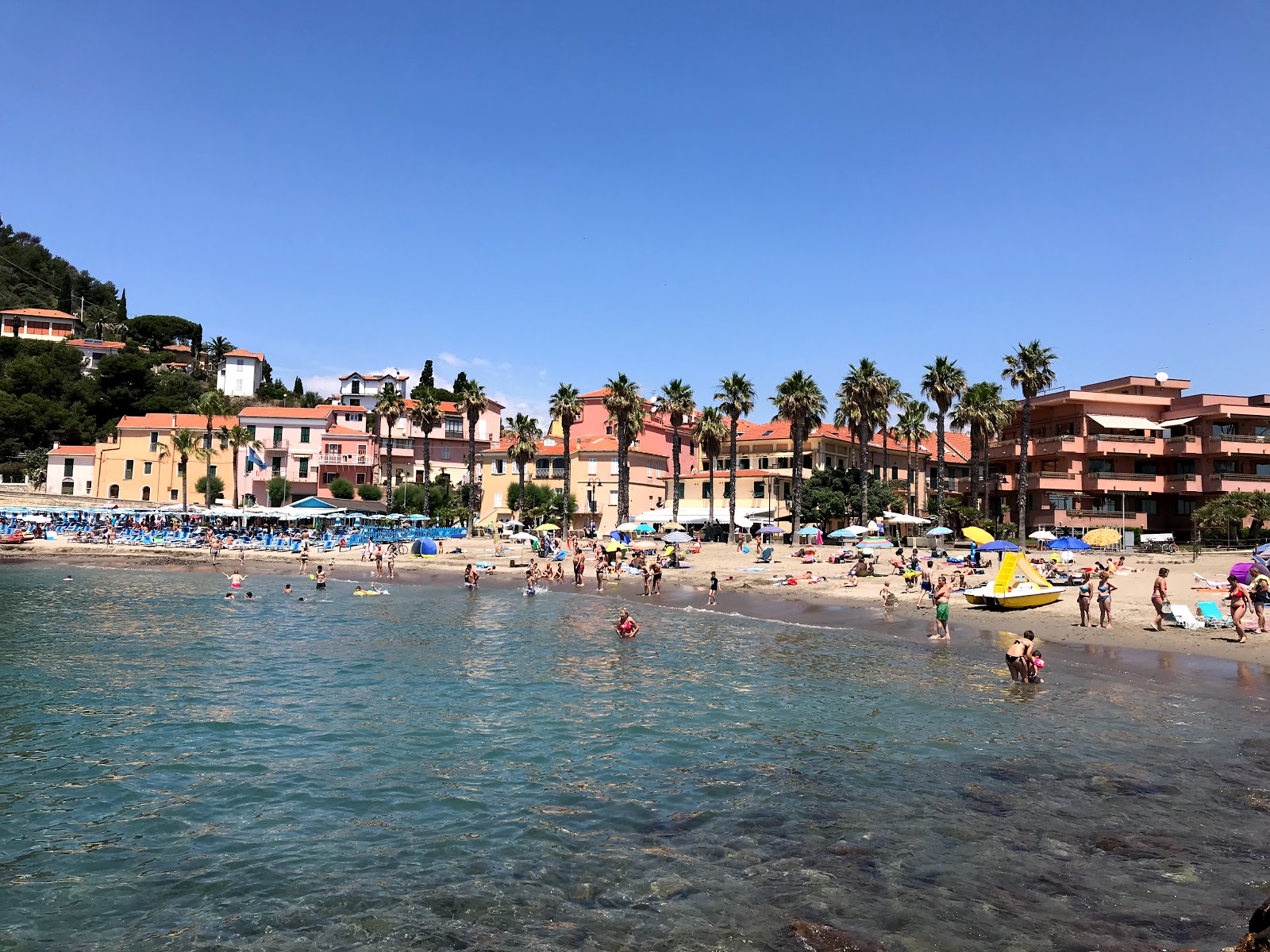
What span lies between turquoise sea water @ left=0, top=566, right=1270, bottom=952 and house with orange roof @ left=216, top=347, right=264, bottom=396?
283 ft

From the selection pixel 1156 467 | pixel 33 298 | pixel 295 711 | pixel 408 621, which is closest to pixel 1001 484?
pixel 1156 467

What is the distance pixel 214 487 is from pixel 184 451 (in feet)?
24.5

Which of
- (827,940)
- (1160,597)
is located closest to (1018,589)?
(1160,597)

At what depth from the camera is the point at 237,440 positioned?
212 feet

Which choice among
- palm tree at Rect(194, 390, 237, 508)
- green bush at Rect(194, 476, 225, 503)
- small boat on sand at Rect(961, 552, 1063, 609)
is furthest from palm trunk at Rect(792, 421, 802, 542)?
green bush at Rect(194, 476, 225, 503)

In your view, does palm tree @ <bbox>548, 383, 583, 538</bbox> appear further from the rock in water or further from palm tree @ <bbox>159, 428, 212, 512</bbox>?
the rock in water

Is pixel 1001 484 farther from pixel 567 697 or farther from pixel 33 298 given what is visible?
pixel 33 298

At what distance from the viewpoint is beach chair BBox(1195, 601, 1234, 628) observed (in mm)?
22562

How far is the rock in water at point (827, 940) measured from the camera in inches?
276

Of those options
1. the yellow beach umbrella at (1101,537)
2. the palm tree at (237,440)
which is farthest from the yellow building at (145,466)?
the yellow beach umbrella at (1101,537)

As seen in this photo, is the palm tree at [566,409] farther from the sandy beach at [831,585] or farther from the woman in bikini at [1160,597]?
the woman in bikini at [1160,597]

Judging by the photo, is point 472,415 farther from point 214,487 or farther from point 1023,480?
point 1023,480

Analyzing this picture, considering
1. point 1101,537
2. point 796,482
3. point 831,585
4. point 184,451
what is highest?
point 184,451

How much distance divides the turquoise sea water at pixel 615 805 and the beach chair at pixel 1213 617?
266 inches
